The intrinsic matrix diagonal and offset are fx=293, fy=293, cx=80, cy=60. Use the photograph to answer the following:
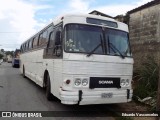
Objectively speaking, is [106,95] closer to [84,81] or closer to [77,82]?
[84,81]

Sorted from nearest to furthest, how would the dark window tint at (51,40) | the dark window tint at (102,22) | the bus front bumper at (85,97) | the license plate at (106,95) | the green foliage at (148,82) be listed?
the bus front bumper at (85,97), the license plate at (106,95), the dark window tint at (102,22), the dark window tint at (51,40), the green foliage at (148,82)

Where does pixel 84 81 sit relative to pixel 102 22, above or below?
below

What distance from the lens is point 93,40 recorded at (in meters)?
8.36

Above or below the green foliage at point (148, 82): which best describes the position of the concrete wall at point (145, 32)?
above

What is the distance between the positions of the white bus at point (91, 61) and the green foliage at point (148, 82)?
170 cm

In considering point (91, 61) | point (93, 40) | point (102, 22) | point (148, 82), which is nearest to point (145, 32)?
point (148, 82)

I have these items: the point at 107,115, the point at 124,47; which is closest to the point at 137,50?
the point at 124,47

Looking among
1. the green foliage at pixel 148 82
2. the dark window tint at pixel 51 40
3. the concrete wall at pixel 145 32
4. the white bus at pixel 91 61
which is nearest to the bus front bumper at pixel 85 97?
the white bus at pixel 91 61

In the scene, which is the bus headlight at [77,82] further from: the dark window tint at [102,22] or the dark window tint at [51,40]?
the dark window tint at [51,40]

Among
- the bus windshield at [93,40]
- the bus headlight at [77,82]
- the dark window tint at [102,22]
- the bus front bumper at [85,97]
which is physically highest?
the dark window tint at [102,22]

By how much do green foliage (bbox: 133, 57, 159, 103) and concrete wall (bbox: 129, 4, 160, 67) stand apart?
0.82 meters

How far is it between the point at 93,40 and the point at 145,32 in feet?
17.3

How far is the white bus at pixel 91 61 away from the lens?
310 inches

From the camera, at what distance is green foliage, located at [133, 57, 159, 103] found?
10.2 meters
